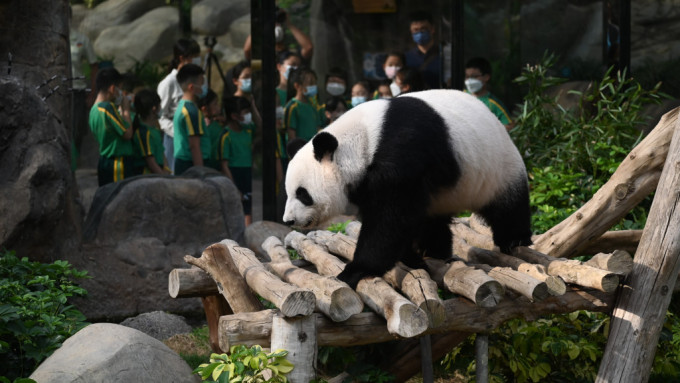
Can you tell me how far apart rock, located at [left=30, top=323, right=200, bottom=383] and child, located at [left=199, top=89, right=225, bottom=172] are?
4.00 meters

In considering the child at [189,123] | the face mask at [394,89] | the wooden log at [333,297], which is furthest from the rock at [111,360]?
the face mask at [394,89]

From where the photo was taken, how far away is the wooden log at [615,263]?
12.2 ft

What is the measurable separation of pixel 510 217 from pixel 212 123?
13.9 ft

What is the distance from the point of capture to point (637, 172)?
4211 millimetres

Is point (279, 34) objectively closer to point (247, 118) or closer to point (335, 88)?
point (335, 88)

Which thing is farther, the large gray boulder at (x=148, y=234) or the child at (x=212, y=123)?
the child at (x=212, y=123)

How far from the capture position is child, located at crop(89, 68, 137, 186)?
285 inches

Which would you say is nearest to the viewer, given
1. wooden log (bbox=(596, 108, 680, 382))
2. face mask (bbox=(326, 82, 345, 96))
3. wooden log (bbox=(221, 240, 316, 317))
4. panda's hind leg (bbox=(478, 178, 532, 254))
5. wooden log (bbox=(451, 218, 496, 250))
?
wooden log (bbox=(221, 240, 316, 317))

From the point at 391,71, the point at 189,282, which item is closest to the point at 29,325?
the point at 189,282

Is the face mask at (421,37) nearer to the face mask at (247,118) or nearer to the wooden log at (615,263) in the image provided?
the face mask at (247,118)

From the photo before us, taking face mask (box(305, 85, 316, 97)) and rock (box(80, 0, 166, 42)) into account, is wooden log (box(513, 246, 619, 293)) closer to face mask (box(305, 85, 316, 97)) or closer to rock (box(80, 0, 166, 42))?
face mask (box(305, 85, 316, 97))

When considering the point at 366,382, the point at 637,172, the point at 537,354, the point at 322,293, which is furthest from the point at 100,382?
the point at 637,172

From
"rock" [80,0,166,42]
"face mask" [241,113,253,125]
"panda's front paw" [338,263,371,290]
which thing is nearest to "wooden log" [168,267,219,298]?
"panda's front paw" [338,263,371,290]

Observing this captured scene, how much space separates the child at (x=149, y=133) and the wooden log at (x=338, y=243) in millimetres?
2847
